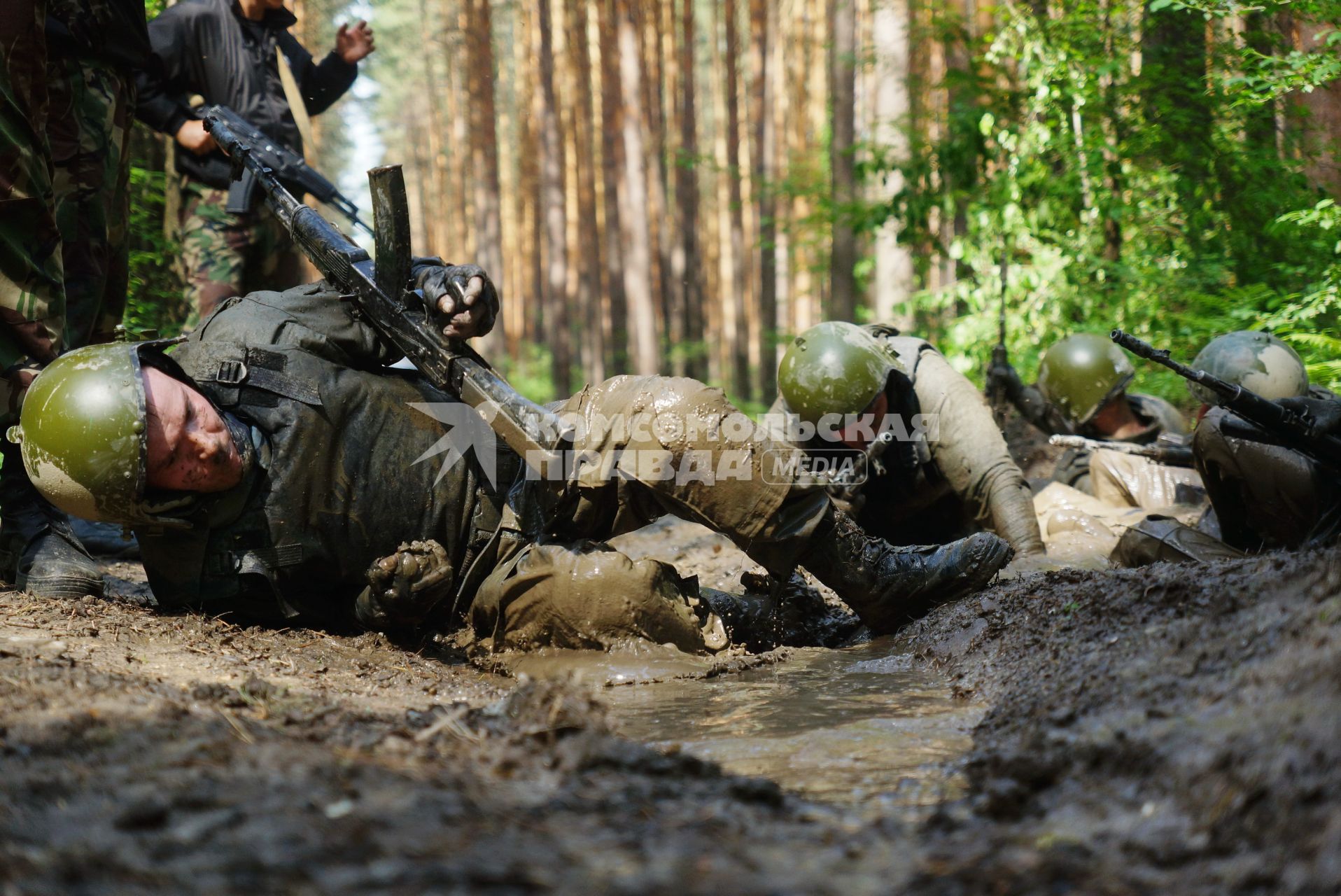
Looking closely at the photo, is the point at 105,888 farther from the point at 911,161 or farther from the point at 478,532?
the point at 911,161

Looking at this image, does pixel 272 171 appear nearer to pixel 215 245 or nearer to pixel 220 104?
pixel 215 245

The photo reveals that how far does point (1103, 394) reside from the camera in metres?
6.68

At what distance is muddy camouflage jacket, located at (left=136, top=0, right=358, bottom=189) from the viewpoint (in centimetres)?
528

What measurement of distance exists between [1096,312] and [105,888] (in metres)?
8.17

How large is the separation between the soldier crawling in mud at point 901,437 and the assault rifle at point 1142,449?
0.94 metres

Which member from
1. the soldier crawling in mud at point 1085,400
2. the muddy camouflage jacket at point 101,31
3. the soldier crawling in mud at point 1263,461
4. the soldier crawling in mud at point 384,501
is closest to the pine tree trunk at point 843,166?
the soldier crawling in mud at point 1085,400

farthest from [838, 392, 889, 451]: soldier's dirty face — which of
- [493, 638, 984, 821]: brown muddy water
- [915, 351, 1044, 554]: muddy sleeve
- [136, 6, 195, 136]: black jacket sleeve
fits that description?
[136, 6, 195, 136]: black jacket sleeve

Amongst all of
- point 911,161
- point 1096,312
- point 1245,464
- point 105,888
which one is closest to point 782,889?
point 105,888

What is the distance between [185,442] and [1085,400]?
533 cm

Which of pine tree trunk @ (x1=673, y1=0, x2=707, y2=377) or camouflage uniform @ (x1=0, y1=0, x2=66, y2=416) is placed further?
pine tree trunk @ (x1=673, y1=0, x2=707, y2=377)

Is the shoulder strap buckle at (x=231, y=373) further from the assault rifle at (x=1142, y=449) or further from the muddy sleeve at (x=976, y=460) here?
the assault rifle at (x=1142, y=449)

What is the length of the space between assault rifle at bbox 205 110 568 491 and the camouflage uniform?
894mm

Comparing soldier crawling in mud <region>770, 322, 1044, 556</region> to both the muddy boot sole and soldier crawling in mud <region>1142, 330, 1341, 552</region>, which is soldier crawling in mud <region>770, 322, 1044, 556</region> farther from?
the muddy boot sole

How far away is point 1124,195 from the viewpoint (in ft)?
27.8
